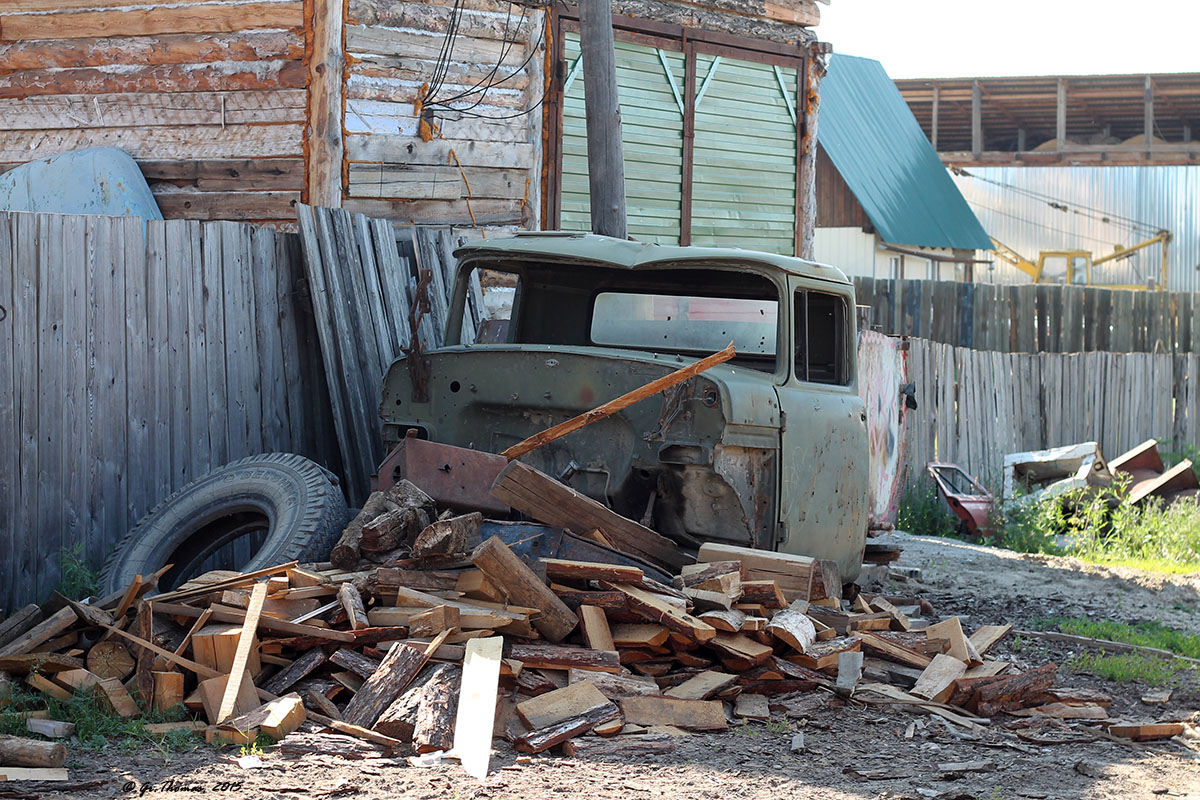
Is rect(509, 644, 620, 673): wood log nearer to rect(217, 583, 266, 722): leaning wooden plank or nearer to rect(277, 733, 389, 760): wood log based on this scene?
rect(277, 733, 389, 760): wood log

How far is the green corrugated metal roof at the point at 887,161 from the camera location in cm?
2336

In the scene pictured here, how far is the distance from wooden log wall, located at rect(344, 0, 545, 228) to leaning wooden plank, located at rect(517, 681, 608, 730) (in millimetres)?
6305

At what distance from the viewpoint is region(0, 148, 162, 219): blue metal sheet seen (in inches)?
382

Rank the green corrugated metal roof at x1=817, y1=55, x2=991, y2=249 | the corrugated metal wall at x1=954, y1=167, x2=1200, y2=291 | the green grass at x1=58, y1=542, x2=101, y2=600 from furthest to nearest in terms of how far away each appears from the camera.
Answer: the corrugated metal wall at x1=954, y1=167, x2=1200, y2=291 < the green corrugated metal roof at x1=817, y1=55, x2=991, y2=249 < the green grass at x1=58, y1=542, x2=101, y2=600

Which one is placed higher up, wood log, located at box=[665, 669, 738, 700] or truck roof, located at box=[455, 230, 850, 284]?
truck roof, located at box=[455, 230, 850, 284]

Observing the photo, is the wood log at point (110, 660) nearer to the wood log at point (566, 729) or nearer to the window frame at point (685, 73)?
the wood log at point (566, 729)

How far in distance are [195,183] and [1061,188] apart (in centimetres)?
2710

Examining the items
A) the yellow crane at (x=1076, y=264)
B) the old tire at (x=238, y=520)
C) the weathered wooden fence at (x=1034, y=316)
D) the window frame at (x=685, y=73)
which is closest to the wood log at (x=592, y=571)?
the old tire at (x=238, y=520)

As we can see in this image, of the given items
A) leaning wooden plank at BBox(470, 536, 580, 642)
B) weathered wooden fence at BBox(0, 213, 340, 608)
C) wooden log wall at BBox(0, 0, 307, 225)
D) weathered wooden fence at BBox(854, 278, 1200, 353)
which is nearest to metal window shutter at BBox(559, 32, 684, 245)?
wooden log wall at BBox(0, 0, 307, 225)

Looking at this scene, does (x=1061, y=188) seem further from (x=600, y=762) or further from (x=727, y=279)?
(x=600, y=762)

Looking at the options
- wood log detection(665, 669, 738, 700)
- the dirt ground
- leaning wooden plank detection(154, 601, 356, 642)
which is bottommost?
the dirt ground

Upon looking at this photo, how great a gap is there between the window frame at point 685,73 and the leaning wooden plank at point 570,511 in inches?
247

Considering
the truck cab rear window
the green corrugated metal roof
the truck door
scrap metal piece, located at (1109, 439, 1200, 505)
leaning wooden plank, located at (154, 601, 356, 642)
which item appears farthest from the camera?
the green corrugated metal roof

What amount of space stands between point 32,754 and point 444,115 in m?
7.54
